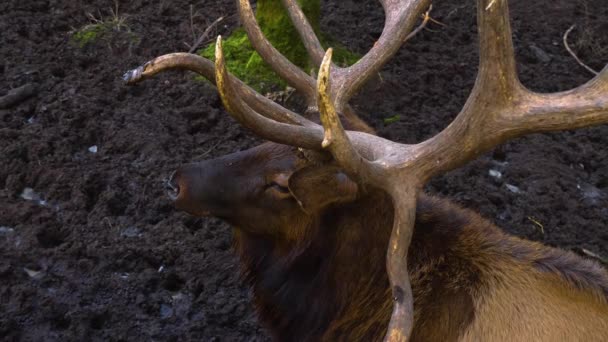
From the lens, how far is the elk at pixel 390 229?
128 inches

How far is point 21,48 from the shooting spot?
6344 millimetres

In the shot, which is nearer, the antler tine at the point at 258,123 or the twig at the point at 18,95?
the antler tine at the point at 258,123

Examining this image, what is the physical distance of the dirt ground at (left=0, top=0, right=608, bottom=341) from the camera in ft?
15.3

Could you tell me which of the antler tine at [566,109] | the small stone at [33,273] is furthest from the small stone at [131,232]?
the antler tine at [566,109]

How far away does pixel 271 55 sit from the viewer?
13.3 feet

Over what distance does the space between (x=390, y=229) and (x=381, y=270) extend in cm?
19

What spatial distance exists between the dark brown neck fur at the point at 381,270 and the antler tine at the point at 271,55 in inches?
29.9

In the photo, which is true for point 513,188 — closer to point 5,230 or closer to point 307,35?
point 307,35

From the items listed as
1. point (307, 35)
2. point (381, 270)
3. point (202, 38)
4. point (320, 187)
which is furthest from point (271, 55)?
point (202, 38)

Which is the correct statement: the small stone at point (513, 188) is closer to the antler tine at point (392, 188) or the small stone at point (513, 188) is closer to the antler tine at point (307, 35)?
the antler tine at point (307, 35)

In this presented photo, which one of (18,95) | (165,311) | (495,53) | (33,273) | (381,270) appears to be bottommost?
(165,311)

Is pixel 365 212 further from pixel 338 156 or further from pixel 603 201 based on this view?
pixel 603 201

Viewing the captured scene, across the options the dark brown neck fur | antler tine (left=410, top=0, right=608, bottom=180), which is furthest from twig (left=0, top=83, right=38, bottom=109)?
antler tine (left=410, top=0, right=608, bottom=180)

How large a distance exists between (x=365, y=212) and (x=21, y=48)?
150 inches
